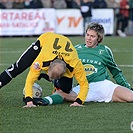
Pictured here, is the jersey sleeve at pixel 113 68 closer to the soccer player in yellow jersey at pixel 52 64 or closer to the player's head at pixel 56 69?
the soccer player in yellow jersey at pixel 52 64

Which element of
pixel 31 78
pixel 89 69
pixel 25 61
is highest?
pixel 25 61

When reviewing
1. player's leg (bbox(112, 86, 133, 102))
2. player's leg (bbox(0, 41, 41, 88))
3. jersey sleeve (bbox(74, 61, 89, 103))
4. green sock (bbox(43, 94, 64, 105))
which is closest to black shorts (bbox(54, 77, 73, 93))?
green sock (bbox(43, 94, 64, 105))

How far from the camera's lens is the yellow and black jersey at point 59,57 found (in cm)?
763

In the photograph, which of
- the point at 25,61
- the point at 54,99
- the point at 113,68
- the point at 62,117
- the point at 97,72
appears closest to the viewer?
the point at 62,117

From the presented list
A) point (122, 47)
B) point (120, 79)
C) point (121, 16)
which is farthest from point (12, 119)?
point (121, 16)

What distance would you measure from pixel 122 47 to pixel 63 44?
11.6 meters

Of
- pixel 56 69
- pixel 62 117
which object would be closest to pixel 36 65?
pixel 56 69

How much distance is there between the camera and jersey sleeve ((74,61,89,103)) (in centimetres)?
770

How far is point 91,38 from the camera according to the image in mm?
8383

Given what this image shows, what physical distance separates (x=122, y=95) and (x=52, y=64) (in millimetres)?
1327

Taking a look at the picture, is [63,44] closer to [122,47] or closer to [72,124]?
[72,124]

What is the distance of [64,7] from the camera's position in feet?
83.1

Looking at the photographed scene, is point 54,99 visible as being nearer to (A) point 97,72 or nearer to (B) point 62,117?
(A) point 97,72

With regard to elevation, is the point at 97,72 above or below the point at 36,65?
below
